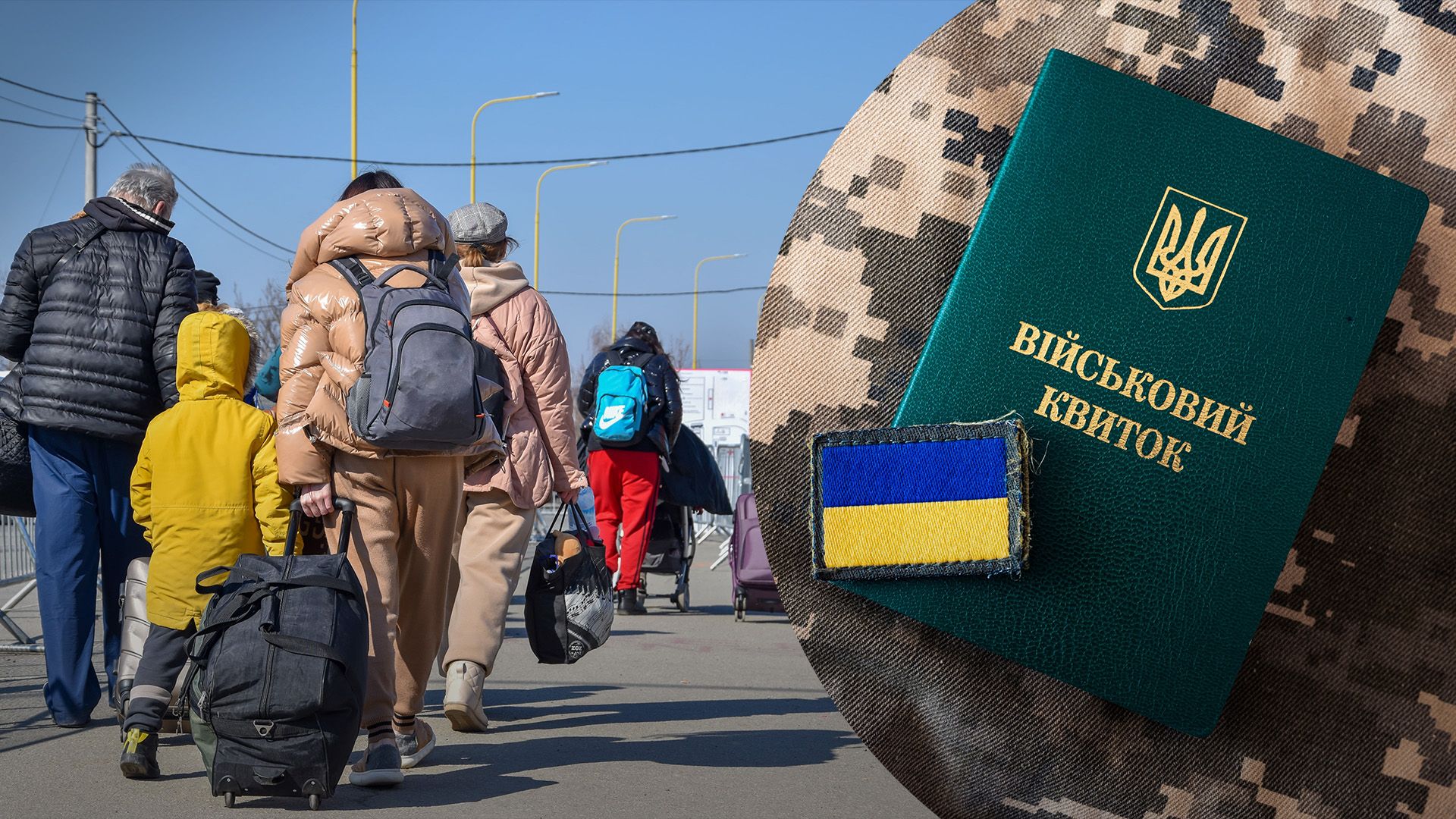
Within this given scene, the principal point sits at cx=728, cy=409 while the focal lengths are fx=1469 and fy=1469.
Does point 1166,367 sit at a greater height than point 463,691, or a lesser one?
greater

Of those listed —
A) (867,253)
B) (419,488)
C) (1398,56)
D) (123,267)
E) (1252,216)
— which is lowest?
(419,488)

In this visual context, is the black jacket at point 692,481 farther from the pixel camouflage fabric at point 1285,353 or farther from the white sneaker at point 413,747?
the pixel camouflage fabric at point 1285,353

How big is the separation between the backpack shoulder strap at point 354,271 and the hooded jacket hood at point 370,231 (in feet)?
0.12

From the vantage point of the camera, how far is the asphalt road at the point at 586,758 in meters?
4.11

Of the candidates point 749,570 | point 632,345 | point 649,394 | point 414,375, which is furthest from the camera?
point 632,345

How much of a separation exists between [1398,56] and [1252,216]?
336 millimetres

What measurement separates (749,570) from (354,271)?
18.4 ft

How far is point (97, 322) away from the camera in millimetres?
5258

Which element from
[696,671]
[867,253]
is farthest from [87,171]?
[867,253]

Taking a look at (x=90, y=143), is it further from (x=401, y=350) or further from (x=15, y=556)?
(x=401, y=350)

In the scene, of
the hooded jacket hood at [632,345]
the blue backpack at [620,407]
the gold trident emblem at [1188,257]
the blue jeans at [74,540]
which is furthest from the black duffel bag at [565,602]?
the hooded jacket hood at [632,345]

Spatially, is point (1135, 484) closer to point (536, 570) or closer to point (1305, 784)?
point (1305, 784)

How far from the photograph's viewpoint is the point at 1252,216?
213 cm

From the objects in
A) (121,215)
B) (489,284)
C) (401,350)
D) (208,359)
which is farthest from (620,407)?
(401,350)
